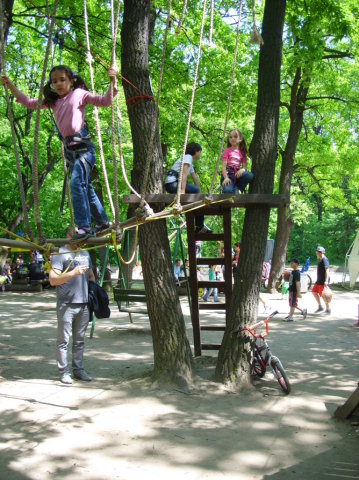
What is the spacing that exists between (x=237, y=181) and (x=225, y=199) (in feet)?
3.01

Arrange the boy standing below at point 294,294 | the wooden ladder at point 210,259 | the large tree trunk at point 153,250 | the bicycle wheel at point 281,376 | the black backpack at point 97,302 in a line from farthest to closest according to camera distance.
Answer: the boy standing below at point 294,294, the black backpack at point 97,302, the wooden ladder at point 210,259, the large tree trunk at point 153,250, the bicycle wheel at point 281,376

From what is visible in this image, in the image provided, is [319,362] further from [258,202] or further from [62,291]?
[62,291]

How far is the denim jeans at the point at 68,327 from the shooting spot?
22.0 ft

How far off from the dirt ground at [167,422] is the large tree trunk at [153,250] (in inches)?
15.0

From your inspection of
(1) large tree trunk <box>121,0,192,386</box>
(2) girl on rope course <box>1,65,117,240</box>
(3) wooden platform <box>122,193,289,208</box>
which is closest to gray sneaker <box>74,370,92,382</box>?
(1) large tree trunk <box>121,0,192,386</box>

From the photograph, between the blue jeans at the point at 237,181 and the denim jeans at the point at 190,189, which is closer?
the denim jeans at the point at 190,189

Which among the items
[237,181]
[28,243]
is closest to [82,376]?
[237,181]

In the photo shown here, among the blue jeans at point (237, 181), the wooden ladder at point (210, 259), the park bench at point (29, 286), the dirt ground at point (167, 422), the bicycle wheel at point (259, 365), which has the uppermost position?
the blue jeans at point (237, 181)

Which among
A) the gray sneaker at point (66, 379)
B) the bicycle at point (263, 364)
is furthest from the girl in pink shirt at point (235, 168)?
the gray sneaker at point (66, 379)

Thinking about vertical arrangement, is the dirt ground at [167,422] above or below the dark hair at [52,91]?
below

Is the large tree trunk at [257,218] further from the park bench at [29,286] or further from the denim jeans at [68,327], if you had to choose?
the park bench at [29,286]

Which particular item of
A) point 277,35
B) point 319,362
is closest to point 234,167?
point 277,35

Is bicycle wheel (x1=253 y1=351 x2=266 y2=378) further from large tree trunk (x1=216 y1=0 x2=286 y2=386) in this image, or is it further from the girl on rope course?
the girl on rope course

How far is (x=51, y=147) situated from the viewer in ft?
65.0
